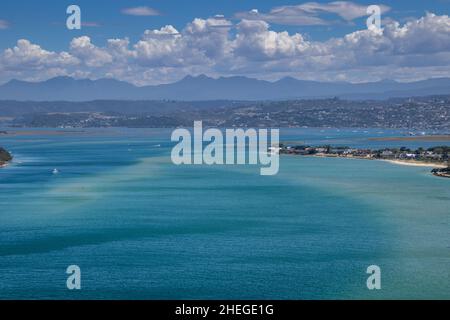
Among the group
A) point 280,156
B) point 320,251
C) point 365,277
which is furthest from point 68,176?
point 365,277

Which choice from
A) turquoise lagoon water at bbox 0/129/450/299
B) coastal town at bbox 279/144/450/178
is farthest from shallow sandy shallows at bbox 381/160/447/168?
turquoise lagoon water at bbox 0/129/450/299

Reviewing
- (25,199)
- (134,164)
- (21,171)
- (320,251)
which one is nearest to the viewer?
(320,251)

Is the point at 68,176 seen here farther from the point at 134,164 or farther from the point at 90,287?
the point at 90,287

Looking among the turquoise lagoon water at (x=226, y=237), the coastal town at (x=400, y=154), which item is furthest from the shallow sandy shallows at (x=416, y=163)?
the turquoise lagoon water at (x=226, y=237)

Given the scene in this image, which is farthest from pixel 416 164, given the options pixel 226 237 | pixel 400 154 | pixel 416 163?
pixel 226 237

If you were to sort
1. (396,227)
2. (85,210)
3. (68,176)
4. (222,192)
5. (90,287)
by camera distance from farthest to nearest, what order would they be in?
(68,176) → (222,192) → (85,210) → (396,227) → (90,287)

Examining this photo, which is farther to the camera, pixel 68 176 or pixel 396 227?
pixel 68 176

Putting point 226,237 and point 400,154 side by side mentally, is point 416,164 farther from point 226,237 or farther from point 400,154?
point 226,237
